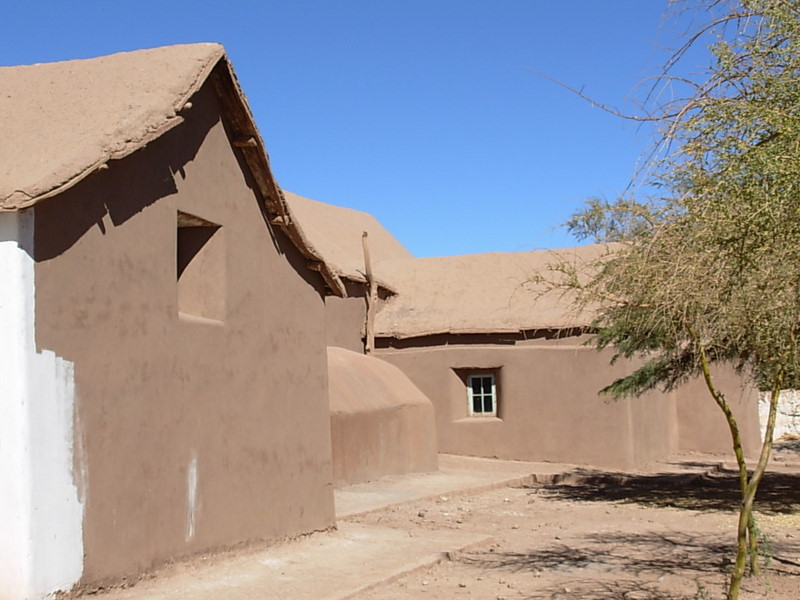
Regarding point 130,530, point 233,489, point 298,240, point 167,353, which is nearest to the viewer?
point 130,530

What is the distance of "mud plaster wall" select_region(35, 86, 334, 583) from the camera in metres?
6.88

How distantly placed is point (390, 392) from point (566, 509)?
4210mm

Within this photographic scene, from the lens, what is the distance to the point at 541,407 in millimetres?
20719

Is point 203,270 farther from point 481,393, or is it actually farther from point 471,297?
point 471,297

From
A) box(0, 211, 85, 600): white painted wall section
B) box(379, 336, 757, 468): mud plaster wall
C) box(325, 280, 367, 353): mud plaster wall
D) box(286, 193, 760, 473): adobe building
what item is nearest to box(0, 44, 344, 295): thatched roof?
box(0, 211, 85, 600): white painted wall section

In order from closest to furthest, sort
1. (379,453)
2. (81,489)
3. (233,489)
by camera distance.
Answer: (81,489) < (233,489) < (379,453)

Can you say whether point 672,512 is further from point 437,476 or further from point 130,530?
point 130,530

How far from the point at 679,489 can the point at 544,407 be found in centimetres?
424

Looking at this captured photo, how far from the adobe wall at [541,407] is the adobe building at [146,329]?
10.7m

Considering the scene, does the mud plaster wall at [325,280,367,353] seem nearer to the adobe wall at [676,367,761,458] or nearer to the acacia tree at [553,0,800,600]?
Answer: the adobe wall at [676,367,761,458]

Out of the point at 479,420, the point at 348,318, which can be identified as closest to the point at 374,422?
the point at 479,420

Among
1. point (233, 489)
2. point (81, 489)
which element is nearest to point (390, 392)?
point (233, 489)

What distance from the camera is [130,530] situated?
7273mm

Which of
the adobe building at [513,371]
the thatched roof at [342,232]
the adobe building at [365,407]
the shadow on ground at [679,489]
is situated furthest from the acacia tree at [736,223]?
the thatched roof at [342,232]
